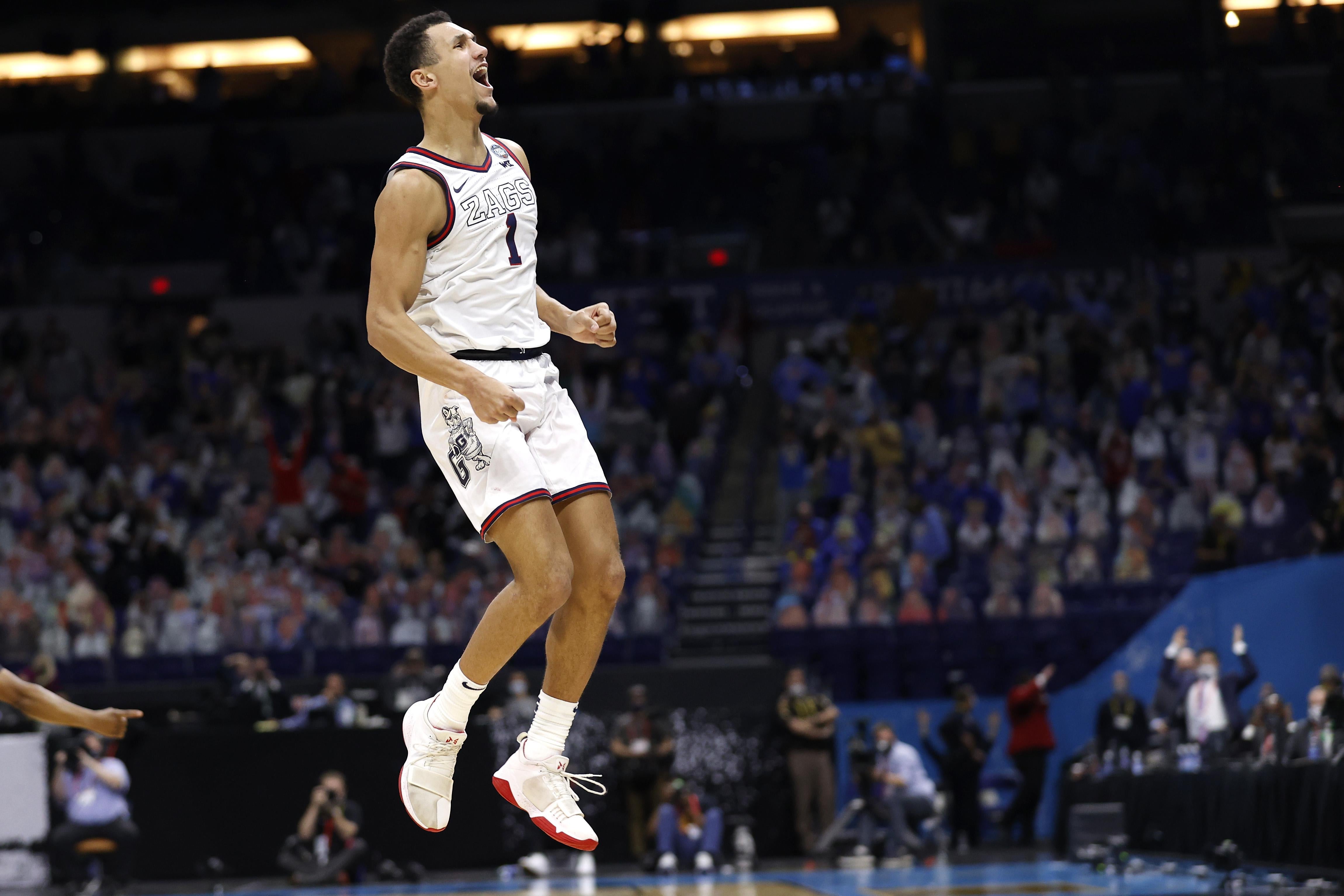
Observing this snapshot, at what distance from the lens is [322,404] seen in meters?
22.4

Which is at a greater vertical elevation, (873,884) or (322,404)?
(322,404)

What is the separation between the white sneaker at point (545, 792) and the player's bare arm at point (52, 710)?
5.42 ft

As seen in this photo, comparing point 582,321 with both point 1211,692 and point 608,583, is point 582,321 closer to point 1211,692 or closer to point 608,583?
point 608,583

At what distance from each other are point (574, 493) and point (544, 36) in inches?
988

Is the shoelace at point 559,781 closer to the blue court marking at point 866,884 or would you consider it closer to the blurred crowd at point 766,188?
the blue court marking at point 866,884

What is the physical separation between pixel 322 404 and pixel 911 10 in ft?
41.4

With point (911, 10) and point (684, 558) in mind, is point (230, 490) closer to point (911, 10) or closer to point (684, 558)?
point (684, 558)

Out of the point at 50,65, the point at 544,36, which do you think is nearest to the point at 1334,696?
the point at 544,36

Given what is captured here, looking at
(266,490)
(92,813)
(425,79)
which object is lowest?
(92,813)

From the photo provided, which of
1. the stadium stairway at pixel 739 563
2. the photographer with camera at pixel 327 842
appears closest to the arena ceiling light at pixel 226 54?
the stadium stairway at pixel 739 563

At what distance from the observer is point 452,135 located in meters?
5.34

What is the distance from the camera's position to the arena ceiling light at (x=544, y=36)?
29.0m

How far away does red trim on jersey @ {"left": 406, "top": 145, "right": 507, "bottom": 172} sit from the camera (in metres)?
5.29

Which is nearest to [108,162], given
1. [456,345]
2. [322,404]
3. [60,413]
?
[60,413]
